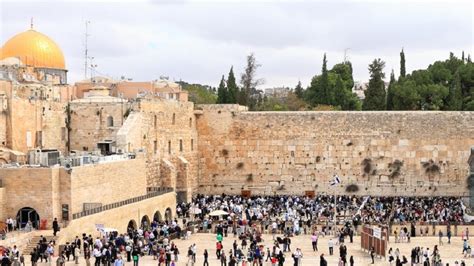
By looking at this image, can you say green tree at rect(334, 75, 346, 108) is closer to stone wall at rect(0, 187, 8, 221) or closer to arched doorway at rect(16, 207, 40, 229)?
arched doorway at rect(16, 207, 40, 229)

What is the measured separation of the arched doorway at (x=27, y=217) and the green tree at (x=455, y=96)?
2886cm

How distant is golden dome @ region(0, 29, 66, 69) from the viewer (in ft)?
158

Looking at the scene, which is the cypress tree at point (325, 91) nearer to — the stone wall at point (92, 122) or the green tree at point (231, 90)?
the green tree at point (231, 90)

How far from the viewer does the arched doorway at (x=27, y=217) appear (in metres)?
27.7

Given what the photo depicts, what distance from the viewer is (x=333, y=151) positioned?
43969mm

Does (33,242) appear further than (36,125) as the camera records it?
No

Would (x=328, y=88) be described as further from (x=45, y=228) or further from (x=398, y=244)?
(x=45, y=228)

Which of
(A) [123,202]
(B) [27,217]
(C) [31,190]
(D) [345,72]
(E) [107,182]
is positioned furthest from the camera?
(D) [345,72]

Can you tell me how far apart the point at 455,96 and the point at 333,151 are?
32.7 ft

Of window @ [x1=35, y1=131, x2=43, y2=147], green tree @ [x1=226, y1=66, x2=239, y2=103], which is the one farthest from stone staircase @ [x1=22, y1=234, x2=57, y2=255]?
green tree @ [x1=226, y1=66, x2=239, y2=103]

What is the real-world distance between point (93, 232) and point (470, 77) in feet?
100

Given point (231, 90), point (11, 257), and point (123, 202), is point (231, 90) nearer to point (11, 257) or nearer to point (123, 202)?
point (123, 202)

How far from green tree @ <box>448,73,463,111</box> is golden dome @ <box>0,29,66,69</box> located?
920 inches

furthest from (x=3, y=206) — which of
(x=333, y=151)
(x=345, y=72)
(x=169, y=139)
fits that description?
(x=345, y=72)
